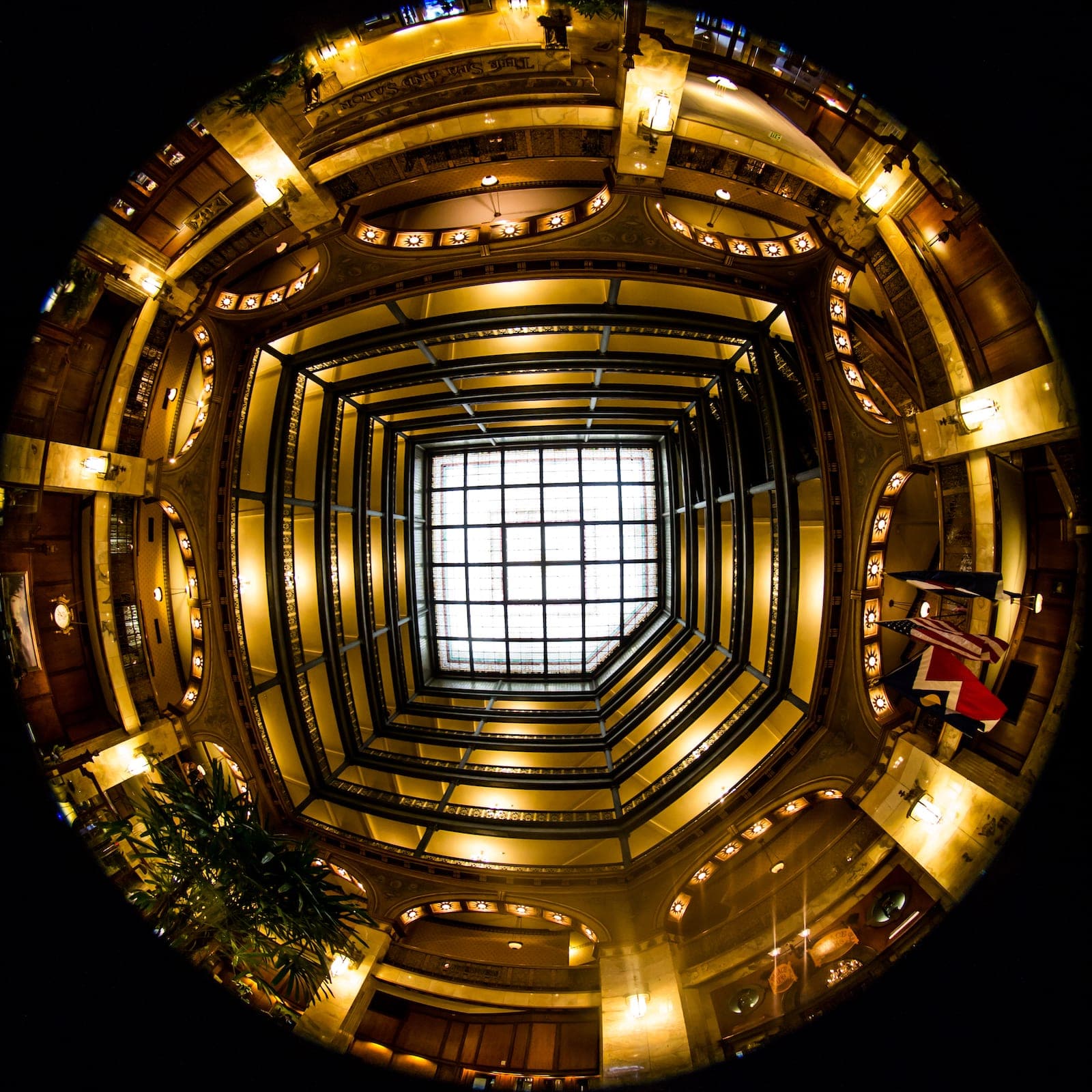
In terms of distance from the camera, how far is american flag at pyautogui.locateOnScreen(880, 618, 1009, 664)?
16.1ft

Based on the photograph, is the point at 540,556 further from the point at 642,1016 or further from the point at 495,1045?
the point at 495,1045

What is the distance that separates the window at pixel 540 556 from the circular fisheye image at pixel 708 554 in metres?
3.69

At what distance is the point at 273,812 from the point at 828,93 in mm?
13311

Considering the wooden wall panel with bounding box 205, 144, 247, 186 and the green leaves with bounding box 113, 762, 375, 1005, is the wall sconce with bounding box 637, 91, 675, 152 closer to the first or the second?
the wooden wall panel with bounding box 205, 144, 247, 186

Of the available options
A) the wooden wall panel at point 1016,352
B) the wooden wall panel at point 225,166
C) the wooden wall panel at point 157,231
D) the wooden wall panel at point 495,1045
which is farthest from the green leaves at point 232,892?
the wooden wall panel at point 1016,352

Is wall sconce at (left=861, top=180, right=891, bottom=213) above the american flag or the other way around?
above

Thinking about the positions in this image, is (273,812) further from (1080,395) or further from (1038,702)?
(1080,395)

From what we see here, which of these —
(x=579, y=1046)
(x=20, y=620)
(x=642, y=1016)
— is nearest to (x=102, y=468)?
(x=20, y=620)

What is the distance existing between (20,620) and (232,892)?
4.36 meters

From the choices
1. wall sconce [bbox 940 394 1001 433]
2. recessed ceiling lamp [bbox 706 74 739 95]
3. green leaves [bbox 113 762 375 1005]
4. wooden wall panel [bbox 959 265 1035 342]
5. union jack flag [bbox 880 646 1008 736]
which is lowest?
green leaves [bbox 113 762 375 1005]

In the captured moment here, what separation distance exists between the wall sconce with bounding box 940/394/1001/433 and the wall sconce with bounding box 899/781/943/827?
4.90m

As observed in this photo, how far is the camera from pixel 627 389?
10023 millimetres

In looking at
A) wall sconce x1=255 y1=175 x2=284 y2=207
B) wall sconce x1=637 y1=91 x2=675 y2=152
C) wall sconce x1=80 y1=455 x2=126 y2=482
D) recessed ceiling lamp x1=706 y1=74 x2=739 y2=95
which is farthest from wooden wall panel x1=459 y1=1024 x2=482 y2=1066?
recessed ceiling lamp x1=706 y1=74 x2=739 y2=95

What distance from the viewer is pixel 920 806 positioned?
5805 mm
